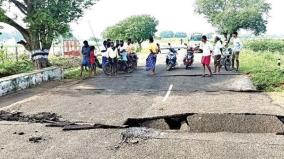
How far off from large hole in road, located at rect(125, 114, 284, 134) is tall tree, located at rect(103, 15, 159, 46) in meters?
45.8

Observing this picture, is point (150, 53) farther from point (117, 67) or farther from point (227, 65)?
point (227, 65)

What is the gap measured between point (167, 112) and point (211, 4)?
53720 mm

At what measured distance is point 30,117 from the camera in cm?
1019

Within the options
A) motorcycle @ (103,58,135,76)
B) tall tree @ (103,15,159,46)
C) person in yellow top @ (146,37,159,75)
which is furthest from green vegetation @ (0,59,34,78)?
tall tree @ (103,15,159,46)

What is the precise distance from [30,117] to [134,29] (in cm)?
4714

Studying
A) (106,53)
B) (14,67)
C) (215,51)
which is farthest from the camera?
(14,67)

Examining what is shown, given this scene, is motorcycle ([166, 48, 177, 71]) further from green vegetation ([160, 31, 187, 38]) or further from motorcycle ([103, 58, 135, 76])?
green vegetation ([160, 31, 187, 38])

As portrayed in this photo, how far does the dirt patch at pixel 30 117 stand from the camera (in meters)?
9.85

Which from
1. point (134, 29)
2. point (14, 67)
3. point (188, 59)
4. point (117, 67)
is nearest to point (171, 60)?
point (188, 59)

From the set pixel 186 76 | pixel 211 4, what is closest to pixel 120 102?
pixel 186 76

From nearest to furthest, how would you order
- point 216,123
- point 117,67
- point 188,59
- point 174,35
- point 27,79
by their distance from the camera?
point 216,123
point 27,79
point 117,67
point 188,59
point 174,35

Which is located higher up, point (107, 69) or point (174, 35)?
point (174, 35)

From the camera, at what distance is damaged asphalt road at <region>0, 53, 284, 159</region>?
7094mm

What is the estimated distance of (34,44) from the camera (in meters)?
21.8
